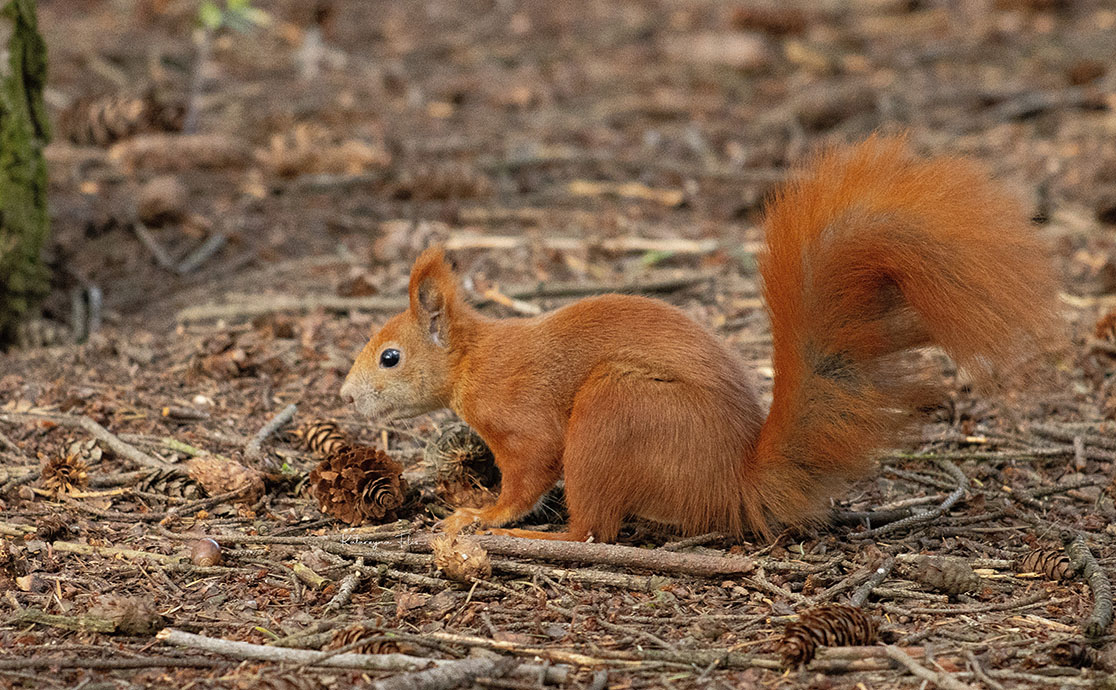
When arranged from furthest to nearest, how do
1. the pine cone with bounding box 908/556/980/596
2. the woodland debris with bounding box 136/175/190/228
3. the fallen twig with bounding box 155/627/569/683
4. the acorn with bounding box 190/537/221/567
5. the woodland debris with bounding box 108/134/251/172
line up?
the woodland debris with bounding box 108/134/251/172 → the woodland debris with bounding box 136/175/190/228 → the acorn with bounding box 190/537/221/567 → the pine cone with bounding box 908/556/980/596 → the fallen twig with bounding box 155/627/569/683

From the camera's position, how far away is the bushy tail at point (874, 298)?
2475 mm

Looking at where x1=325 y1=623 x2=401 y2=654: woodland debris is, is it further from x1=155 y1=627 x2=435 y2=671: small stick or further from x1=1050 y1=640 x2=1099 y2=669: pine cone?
x1=1050 y1=640 x2=1099 y2=669: pine cone

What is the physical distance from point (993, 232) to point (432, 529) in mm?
1620

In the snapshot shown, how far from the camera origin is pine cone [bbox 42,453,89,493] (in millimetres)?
3229

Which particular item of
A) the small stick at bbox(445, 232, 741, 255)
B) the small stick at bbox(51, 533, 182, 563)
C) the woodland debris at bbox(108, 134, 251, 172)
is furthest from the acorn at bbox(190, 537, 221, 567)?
the woodland debris at bbox(108, 134, 251, 172)

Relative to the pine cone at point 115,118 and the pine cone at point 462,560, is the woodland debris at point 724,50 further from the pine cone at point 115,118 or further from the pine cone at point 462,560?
the pine cone at point 462,560

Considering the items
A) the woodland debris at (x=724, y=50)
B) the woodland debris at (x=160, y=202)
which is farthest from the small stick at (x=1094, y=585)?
the woodland debris at (x=724, y=50)

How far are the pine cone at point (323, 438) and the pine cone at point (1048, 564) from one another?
191 cm

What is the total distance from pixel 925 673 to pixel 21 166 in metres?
3.80

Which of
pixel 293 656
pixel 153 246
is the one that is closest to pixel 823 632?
pixel 293 656

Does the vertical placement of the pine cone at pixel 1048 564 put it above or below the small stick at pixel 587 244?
below

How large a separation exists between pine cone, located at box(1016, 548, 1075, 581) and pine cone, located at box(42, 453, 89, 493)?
2.53 metres

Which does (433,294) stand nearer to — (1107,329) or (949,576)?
(949,576)

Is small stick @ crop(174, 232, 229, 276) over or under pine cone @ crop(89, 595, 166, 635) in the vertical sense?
over
